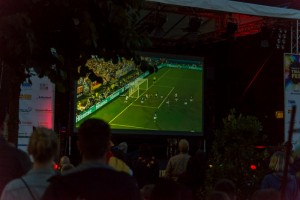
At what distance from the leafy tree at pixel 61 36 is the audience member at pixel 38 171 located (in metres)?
0.69

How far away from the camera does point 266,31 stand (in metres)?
14.6

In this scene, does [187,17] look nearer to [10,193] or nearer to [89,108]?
[89,108]

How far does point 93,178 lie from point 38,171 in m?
0.57

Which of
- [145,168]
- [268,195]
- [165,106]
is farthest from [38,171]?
[165,106]

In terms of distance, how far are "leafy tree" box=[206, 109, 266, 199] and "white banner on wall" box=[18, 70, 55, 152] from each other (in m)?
3.72

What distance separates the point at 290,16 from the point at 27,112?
6.29 meters

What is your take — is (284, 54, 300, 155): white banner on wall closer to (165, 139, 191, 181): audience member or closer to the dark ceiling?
the dark ceiling

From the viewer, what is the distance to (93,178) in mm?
2678

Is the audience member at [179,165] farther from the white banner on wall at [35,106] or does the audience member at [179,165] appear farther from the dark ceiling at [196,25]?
the dark ceiling at [196,25]

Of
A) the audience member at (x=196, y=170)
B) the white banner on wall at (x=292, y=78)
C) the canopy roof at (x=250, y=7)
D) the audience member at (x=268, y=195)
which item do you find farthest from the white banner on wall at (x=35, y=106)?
the audience member at (x=268, y=195)

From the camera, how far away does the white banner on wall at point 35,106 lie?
10688 mm

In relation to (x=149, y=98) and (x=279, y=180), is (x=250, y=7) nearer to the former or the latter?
(x=149, y=98)

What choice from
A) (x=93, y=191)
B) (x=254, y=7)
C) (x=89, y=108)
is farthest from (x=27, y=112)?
(x=93, y=191)

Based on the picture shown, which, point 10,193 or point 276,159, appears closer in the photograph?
point 10,193
